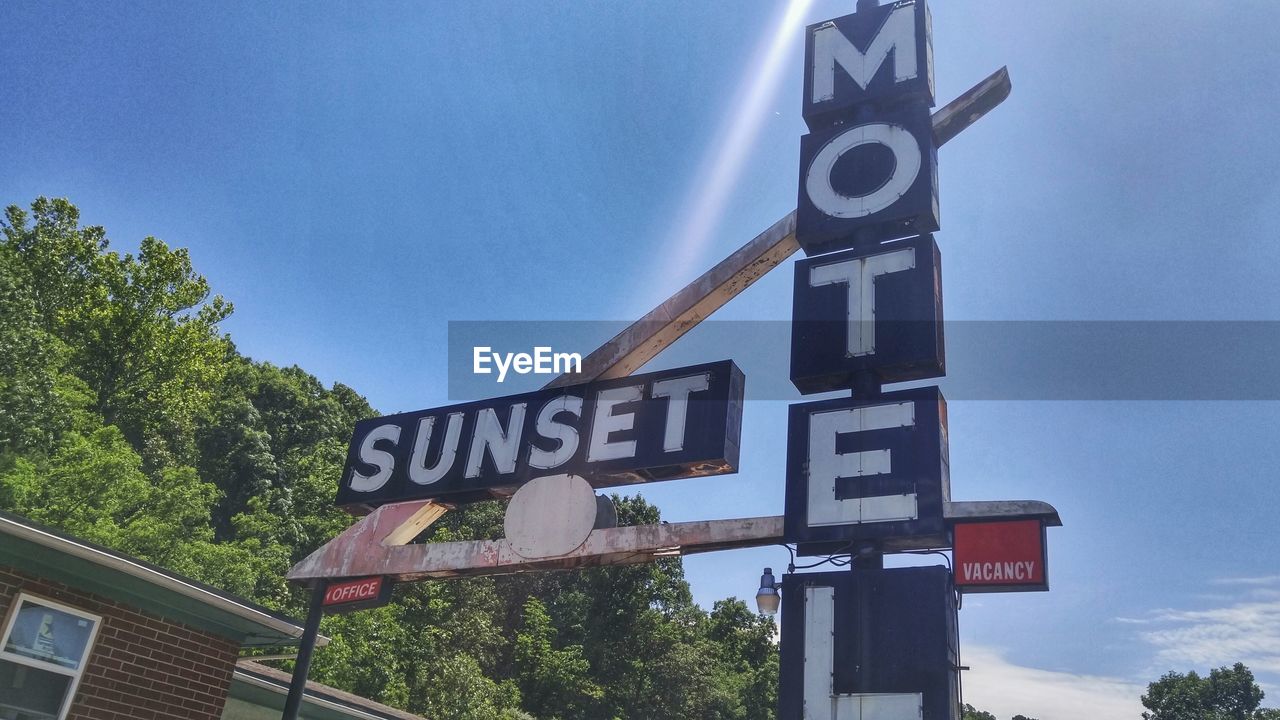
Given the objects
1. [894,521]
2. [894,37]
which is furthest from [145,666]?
[894,37]

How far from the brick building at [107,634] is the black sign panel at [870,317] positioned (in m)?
7.33

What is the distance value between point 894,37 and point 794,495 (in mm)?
6691

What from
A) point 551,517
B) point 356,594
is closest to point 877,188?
point 551,517

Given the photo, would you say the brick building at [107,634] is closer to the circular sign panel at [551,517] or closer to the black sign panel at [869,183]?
the circular sign panel at [551,517]

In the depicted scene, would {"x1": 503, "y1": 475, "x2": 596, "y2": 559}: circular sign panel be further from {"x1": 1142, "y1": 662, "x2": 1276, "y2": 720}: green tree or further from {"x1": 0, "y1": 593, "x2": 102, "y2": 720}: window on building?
{"x1": 1142, "y1": 662, "x2": 1276, "y2": 720}: green tree

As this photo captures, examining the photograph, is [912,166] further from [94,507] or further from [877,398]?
[94,507]

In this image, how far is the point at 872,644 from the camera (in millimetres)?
9055

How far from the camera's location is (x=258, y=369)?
6906 cm

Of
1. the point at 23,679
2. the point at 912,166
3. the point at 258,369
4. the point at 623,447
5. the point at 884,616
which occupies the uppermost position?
the point at 258,369

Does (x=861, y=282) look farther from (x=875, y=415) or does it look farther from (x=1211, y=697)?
(x=1211, y=697)

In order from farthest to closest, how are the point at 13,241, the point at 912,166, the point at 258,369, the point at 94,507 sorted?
the point at 258,369 < the point at 13,241 < the point at 94,507 < the point at 912,166

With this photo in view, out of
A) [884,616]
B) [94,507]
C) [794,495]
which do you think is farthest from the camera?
[94,507]

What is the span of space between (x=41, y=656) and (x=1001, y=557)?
32.2ft

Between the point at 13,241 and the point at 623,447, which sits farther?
the point at 13,241
